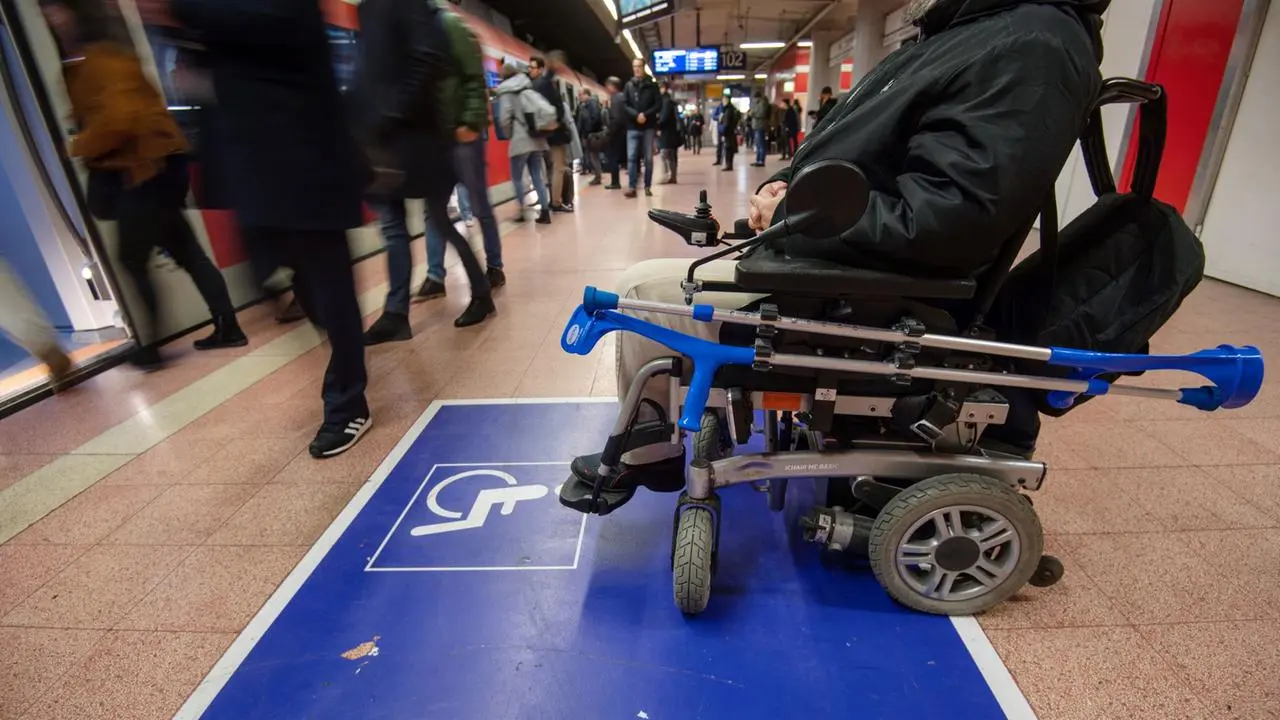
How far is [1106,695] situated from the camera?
1.27 metres

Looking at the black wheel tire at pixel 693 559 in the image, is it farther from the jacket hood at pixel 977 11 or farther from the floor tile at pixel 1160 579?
the jacket hood at pixel 977 11

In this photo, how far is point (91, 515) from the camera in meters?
1.99

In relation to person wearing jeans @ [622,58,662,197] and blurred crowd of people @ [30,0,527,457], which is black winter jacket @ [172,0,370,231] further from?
person wearing jeans @ [622,58,662,197]

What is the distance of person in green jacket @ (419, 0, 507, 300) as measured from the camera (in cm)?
274

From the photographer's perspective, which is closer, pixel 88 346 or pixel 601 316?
pixel 601 316

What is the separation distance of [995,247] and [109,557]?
8.09ft

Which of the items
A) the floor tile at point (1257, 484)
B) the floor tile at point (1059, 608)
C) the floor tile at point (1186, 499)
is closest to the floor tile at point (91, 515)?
the floor tile at point (1059, 608)

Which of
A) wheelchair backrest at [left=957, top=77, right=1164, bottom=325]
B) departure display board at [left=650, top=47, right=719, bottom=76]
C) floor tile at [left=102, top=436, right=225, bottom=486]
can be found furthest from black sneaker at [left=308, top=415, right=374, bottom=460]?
departure display board at [left=650, top=47, right=719, bottom=76]

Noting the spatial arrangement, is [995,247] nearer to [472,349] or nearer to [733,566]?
[733,566]

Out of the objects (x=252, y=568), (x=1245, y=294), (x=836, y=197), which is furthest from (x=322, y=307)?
(x=1245, y=294)

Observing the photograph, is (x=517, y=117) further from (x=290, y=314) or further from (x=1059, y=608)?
(x=1059, y=608)

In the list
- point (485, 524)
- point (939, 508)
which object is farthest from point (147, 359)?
point (939, 508)

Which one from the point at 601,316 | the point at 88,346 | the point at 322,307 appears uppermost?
the point at 601,316

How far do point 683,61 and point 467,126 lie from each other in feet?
55.0
